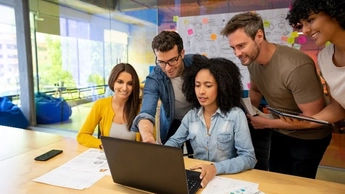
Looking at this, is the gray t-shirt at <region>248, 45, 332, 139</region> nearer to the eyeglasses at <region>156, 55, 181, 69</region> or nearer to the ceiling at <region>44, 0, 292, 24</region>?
the eyeglasses at <region>156, 55, 181, 69</region>

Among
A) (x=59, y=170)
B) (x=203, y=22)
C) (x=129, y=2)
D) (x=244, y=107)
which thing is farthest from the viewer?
(x=129, y=2)

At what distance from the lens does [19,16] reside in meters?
4.17

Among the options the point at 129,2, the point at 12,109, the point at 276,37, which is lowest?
the point at 12,109

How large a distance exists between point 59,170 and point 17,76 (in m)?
3.81

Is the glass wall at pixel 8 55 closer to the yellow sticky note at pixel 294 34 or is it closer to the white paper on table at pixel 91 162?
the white paper on table at pixel 91 162

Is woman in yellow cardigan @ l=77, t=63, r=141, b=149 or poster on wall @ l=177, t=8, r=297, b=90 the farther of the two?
poster on wall @ l=177, t=8, r=297, b=90

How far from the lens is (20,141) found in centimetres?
184

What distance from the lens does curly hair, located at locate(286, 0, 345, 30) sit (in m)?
1.02

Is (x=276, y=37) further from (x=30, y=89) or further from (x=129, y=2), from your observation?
(x=30, y=89)

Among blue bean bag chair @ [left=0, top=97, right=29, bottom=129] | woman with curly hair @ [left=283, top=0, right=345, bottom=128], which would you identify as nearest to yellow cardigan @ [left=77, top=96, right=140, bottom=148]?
woman with curly hair @ [left=283, top=0, right=345, bottom=128]

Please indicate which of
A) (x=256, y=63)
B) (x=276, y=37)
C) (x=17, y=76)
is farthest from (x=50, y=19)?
(x=256, y=63)

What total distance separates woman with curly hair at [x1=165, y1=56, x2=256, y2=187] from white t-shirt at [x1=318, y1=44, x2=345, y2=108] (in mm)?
431

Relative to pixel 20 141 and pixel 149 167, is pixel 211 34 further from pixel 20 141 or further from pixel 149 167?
pixel 149 167

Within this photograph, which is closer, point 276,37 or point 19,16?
point 276,37
